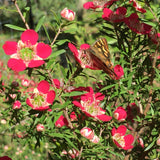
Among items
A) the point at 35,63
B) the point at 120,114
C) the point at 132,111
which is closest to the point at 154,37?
the point at 120,114

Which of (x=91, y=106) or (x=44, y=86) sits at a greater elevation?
(x=44, y=86)

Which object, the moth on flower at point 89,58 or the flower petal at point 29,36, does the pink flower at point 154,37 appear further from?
the flower petal at point 29,36

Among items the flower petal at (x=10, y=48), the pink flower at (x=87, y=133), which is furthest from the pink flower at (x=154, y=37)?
the flower petal at (x=10, y=48)

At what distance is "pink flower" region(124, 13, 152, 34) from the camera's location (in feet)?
3.11

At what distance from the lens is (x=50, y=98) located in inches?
27.8

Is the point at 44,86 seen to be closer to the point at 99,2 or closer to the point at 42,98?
the point at 42,98

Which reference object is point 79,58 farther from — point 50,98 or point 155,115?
point 155,115

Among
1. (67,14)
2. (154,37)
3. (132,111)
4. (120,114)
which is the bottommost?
(132,111)

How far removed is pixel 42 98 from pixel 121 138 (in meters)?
0.41

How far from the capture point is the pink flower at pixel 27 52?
0.63 m

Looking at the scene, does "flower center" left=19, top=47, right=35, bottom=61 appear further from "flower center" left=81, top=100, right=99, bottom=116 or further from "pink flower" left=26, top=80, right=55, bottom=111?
"flower center" left=81, top=100, right=99, bottom=116

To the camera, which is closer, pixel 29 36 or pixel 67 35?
pixel 29 36

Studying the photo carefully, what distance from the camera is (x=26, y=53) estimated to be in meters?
0.72

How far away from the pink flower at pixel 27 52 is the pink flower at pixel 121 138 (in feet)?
1.53
